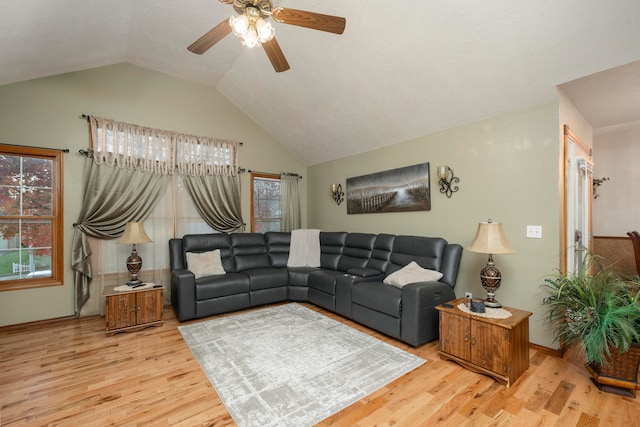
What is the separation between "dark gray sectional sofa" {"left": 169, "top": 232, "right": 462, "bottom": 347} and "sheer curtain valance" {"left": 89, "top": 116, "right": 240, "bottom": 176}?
114cm

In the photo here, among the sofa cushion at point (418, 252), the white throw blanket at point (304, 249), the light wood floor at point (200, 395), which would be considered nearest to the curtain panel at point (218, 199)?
the white throw blanket at point (304, 249)

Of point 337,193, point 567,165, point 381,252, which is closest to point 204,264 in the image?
point 381,252

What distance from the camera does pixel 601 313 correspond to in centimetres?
199

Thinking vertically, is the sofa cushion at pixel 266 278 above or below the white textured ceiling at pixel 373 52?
below

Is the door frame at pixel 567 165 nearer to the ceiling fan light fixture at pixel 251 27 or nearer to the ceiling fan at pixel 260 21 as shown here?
the ceiling fan at pixel 260 21

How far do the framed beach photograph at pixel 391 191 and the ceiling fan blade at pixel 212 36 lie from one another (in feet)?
9.07

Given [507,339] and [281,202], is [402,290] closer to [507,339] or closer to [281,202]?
[507,339]

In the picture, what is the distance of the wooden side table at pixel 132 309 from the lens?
3.03 m

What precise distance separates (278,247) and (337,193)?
1443 millimetres

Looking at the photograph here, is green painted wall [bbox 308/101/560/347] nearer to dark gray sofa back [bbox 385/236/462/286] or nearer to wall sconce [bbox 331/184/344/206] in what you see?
dark gray sofa back [bbox 385/236/462/286]

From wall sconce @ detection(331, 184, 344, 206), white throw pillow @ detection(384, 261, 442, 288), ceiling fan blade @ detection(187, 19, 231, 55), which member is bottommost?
white throw pillow @ detection(384, 261, 442, 288)

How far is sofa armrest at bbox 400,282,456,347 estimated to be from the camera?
2.62 metres

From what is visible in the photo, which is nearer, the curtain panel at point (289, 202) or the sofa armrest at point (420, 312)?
the sofa armrest at point (420, 312)

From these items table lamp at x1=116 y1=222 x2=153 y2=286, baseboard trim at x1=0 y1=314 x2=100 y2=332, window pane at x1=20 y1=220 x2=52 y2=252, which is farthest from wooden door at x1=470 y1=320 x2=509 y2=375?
window pane at x1=20 y1=220 x2=52 y2=252
